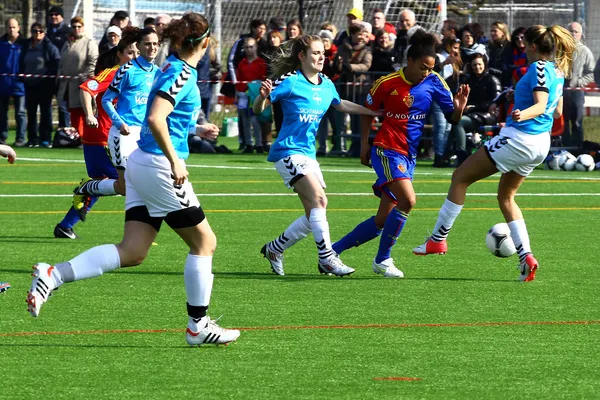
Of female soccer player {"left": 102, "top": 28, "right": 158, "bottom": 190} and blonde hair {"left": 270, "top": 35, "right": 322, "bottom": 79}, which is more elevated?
blonde hair {"left": 270, "top": 35, "right": 322, "bottom": 79}

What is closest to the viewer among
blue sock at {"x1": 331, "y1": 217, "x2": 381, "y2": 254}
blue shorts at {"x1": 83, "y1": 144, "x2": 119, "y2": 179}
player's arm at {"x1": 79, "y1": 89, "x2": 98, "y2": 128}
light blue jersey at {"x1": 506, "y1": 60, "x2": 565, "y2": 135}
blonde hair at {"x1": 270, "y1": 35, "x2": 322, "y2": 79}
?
light blue jersey at {"x1": 506, "y1": 60, "x2": 565, "y2": 135}

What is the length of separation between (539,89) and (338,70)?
13.4m

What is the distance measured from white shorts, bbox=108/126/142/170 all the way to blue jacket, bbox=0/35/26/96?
45.1 feet

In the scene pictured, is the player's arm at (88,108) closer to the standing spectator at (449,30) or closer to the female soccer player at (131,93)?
the female soccer player at (131,93)

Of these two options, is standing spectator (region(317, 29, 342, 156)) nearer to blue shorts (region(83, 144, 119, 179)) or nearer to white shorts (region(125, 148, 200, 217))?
blue shorts (region(83, 144, 119, 179))

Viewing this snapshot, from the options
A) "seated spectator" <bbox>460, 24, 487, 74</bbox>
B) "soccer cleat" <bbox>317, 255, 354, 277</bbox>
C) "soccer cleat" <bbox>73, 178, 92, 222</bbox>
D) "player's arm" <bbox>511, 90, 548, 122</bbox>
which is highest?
"player's arm" <bbox>511, 90, 548, 122</bbox>

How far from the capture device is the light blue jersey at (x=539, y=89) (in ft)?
30.9

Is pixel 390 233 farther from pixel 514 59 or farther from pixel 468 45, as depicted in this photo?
pixel 514 59

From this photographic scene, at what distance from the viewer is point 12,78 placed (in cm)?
2464

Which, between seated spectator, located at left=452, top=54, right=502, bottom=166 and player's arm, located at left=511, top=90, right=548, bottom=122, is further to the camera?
seated spectator, located at left=452, top=54, right=502, bottom=166

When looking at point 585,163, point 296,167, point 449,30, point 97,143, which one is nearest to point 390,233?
point 296,167

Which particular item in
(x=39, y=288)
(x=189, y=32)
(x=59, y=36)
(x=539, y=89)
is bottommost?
(x=59, y=36)

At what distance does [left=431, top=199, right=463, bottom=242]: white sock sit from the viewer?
392 inches

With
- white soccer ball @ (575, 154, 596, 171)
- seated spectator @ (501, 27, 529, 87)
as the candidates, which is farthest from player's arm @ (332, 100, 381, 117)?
white soccer ball @ (575, 154, 596, 171)
